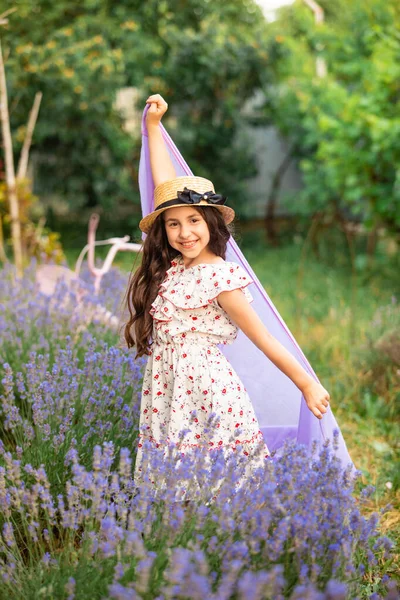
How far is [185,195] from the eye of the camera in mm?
2076

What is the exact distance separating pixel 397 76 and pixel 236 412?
180 inches

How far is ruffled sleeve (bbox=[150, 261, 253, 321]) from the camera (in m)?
2.06

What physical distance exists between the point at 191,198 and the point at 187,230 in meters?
0.10

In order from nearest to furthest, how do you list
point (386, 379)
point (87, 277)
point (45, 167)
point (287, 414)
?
point (287, 414) → point (386, 379) → point (87, 277) → point (45, 167)

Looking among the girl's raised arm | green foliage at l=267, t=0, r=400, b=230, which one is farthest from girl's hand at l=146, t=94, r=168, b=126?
green foliage at l=267, t=0, r=400, b=230

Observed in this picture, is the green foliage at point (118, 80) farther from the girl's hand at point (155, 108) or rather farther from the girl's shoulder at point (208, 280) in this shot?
the girl's shoulder at point (208, 280)

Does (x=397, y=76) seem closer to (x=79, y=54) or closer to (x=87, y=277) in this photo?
(x=87, y=277)

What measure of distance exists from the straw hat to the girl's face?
0.12 feet

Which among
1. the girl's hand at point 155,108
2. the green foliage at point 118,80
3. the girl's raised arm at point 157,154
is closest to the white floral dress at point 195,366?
the girl's raised arm at point 157,154

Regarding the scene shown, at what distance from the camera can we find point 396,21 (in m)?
6.40

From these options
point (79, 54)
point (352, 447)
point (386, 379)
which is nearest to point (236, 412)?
point (352, 447)

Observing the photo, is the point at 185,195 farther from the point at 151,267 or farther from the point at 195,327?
the point at 195,327

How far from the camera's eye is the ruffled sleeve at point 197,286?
81.2 inches

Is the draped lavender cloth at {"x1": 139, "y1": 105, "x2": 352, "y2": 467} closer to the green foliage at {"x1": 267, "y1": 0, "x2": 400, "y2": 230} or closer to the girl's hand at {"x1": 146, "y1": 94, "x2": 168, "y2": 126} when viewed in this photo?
the girl's hand at {"x1": 146, "y1": 94, "x2": 168, "y2": 126}
